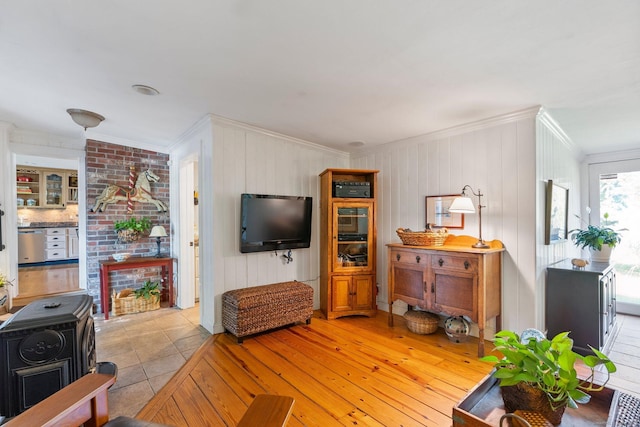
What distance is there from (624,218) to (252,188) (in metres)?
5.03

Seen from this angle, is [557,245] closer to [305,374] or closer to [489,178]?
[489,178]

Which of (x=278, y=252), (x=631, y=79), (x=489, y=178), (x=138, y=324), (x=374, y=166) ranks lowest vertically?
(x=138, y=324)

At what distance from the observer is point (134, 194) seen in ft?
13.4

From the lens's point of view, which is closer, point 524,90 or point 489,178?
point 524,90

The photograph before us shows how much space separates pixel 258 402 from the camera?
1.08 metres

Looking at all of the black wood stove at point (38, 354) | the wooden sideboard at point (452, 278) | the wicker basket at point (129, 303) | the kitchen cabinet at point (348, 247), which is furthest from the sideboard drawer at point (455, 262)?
the wicker basket at point (129, 303)

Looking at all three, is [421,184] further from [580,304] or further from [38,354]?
[38,354]

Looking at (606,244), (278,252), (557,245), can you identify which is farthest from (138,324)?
→ (606,244)

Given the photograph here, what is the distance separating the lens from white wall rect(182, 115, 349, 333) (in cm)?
310

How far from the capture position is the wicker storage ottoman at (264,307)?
2902 mm

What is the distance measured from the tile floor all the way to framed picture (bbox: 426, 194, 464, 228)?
292cm

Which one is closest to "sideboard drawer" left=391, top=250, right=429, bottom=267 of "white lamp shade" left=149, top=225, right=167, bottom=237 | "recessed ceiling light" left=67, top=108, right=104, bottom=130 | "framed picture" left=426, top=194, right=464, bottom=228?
"framed picture" left=426, top=194, right=464, bottom=228

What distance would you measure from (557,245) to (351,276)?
2.43 meters

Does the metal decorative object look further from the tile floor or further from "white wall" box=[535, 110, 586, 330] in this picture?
the tile floor
